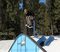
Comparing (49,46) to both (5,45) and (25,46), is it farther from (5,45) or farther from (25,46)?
(5,45)

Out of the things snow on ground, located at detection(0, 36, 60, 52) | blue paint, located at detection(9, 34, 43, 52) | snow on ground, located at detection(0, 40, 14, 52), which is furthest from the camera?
snow on ground, located at detection(0, 40, 14, 52)

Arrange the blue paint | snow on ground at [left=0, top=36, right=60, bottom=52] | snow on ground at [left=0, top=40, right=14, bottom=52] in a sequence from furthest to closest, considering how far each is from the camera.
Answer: snow on ground at [left=0, top=40, right=14, bottom=52] < snow on ground at [left=0, top=36, right=60, bottom=52] < the blue paint

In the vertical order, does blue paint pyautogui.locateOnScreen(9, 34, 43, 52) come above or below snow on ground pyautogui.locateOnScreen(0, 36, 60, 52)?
above

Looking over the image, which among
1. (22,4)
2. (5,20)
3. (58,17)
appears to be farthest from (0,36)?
(58,17)

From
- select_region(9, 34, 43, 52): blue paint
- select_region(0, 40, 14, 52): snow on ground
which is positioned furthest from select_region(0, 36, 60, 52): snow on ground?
select_region(9, 34, 43, 52): blue paint

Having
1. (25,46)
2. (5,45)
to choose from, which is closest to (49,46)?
(25,46)

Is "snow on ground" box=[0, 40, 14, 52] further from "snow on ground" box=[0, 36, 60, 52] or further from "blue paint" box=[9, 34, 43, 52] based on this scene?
"blue paint" box=[9, 34, 43, 52]

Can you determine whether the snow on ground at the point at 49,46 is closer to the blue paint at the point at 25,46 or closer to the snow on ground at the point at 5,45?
the snow on ground at the point at 5,45

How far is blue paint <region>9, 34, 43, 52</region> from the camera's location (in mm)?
7703

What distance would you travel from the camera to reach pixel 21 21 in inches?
435

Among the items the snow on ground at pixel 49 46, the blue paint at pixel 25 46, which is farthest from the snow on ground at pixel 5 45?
the blue paint at pixel 25 46

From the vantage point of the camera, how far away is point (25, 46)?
7875 millimetres

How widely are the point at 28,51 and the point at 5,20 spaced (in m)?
3.35

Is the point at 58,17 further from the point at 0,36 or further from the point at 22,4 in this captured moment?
the point at 0,36
